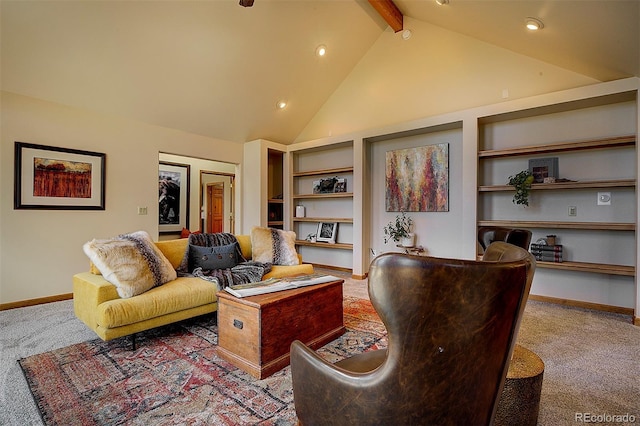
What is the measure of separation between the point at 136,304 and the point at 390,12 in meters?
4.54

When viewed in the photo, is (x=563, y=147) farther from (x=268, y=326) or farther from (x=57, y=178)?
(x=57, y=178)

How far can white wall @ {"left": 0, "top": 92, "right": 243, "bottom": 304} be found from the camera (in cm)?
339

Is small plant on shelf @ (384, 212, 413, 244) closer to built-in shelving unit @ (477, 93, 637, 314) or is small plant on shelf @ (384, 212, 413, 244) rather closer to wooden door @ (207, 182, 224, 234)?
built-in shelving unit @ (477, 93, 637, 314)

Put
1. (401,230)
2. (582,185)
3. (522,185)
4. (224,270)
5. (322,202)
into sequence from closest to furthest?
(224,270), (582,185), (522,185), (401,230), (322,202)

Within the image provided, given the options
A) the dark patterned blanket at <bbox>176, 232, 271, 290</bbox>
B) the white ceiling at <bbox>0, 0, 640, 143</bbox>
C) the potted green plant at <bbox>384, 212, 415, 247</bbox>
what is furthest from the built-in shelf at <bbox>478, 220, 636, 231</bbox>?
the dark patterned blanket at <bbox>176, 232, 271, 290</bbox>

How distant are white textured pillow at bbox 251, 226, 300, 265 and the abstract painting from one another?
201 cm

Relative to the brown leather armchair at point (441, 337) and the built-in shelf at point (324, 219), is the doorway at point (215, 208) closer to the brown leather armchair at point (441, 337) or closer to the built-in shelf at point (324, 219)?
the built-in shelf at point (324, 219)

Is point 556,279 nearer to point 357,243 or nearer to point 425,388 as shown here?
point 357,243

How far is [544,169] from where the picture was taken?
146 inches

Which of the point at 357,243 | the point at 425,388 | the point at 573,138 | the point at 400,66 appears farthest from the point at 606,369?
the point at 400,66

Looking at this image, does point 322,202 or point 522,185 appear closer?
point 522,185

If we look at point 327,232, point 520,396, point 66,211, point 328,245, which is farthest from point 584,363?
point 66,211

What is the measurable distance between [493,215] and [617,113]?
63.9 inches

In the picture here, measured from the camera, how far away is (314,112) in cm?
580
